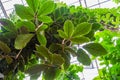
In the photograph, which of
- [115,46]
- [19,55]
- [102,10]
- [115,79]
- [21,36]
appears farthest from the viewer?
[102,10]

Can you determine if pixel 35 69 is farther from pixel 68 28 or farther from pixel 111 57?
pixel 111 57

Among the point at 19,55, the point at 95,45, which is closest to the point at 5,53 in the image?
the point at 19,55

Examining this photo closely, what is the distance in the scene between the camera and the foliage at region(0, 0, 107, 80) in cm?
105

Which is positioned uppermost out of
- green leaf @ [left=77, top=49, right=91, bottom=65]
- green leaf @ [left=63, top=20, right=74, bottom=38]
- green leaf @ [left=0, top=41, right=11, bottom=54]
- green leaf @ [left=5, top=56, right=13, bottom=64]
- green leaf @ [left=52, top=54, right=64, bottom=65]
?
green leaf @ [left=63, top=20, right=74, bottom=38]

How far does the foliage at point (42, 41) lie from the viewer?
1047 millimetres

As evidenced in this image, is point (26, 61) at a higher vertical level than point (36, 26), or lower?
lower

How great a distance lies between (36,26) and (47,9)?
10cm

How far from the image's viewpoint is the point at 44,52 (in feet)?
3.40

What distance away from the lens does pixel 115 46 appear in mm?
1444

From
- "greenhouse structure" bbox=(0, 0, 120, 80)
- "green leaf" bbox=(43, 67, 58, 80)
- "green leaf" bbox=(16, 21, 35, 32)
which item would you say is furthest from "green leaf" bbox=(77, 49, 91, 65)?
"green leaf" bbox=(16, 21, 35, 32)

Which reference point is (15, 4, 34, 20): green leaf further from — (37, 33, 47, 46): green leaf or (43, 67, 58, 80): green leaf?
(43, 67, 58, 80): green leaf

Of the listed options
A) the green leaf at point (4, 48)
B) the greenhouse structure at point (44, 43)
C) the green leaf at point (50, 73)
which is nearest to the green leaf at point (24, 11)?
the greenhouse structure at point (44, 43)

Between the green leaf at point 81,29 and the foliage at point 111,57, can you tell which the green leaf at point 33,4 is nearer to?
the green leaf at point 81,29

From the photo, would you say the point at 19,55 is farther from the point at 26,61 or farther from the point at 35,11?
the point at 35,11
